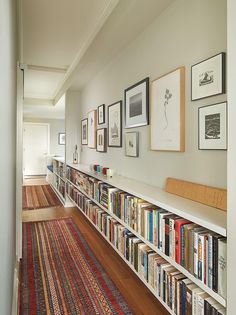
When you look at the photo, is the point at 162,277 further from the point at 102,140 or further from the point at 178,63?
the point at 102,140

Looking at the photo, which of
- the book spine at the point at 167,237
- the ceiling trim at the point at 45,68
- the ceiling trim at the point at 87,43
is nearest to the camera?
the book spine at the point at 167,237

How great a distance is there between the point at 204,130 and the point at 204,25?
69 centimetres

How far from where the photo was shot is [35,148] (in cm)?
934

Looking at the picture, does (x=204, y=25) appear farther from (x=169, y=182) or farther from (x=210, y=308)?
(x=210, y=308)

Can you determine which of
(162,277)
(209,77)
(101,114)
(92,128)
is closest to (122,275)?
(162,277)

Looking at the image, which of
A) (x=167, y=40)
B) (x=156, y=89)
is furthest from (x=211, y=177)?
(x=167, y=40)

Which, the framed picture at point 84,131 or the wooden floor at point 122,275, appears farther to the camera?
the framed picture at point 84,131

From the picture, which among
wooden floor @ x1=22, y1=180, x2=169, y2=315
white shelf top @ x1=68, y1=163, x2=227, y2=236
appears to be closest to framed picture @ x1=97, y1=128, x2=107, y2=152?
wooden floor @ x1=22, y1=180, x2=169, y2=315

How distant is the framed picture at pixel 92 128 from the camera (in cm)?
402

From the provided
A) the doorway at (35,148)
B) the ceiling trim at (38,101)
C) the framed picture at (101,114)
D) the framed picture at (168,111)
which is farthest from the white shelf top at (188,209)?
the doorway at (35,148)

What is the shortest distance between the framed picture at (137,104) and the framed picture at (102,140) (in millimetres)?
802

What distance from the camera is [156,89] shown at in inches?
84.7

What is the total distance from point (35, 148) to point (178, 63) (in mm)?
8277

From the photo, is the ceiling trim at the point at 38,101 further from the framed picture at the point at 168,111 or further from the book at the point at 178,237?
the book at the point at 178,237
